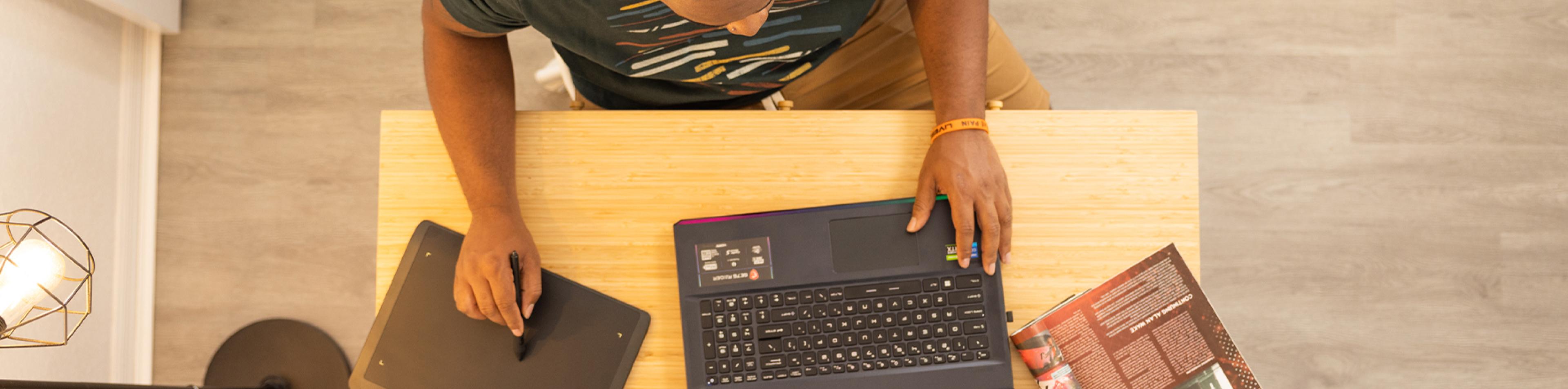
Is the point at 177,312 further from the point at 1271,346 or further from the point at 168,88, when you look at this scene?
the point at 1271,346

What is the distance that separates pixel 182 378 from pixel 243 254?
0.30 meters

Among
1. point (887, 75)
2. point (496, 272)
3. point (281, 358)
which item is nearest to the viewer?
point (496, 272)

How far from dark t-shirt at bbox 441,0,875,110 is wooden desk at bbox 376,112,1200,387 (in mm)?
54

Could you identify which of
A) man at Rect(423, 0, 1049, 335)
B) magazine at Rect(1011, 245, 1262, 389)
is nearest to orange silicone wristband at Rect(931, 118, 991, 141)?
man at Rect(423, 0, 1049, 335)

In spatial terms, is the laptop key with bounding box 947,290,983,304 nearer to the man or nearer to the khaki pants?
the man

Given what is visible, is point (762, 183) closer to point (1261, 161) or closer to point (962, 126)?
point (962, 126)

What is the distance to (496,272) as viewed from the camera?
760 millimetres

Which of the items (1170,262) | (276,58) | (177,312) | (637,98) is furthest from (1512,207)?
(177,312)

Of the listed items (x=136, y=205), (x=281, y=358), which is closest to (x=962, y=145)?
(x=281, y=358)

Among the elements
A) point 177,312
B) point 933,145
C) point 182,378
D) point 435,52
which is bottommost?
point 182,378

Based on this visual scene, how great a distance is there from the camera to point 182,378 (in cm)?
155

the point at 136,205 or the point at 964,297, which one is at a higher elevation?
the point at 136,205

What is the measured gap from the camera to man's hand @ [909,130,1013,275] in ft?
2.54

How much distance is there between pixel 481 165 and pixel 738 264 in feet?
0.97
